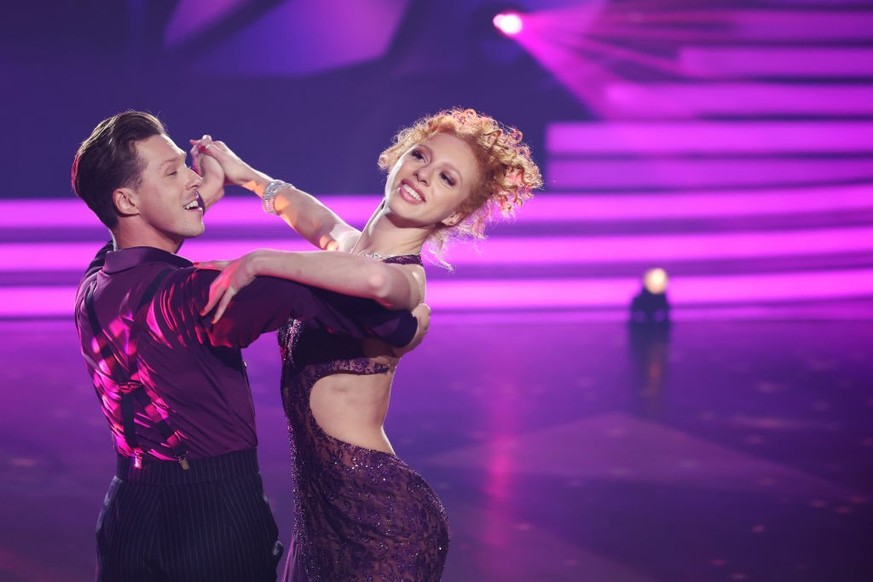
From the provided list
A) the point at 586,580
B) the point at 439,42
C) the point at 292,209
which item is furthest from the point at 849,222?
the point at 292,209

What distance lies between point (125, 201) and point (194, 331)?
333 mm

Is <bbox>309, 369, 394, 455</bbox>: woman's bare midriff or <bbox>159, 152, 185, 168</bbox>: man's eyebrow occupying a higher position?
<bbox>159, 152, 185, 168</bbox>: man's eyebrow

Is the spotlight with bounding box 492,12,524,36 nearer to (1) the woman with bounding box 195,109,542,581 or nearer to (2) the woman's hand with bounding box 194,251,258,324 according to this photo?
(1) the woman with bounding box 195,109,542,581

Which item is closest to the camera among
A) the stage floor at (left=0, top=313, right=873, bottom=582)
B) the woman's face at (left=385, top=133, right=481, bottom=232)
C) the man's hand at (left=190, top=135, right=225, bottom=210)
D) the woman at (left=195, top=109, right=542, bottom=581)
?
the woman at (left=195, top=109, right=542, bottom=581)

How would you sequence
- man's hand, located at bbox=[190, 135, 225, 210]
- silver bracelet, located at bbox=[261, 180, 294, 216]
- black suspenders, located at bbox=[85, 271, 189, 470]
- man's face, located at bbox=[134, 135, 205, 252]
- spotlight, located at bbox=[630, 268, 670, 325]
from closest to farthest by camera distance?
black suspenders, located at bbox=[85, 271, 189, 470] → man's face, located at bbox=[134, 135, 205, 252] → man's hand, located at bbox=[190, 135, 225, 210] → silver bracelet, located at bbox=[261, 180, 294, 216] → spotlight, located at bbox=[630, 268, 670, 325]

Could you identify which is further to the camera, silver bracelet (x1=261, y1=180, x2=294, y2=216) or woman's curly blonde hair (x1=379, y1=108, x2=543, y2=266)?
silver bracelet (x1=261, y1=180, x2=294, y2=216)

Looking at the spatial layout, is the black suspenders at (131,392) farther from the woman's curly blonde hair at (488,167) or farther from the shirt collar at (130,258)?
the woman's curly blonde hair at (488,167)

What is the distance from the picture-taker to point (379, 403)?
211cm

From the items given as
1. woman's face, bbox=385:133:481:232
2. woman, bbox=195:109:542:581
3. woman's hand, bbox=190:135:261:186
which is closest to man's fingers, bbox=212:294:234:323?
woman, bbox=195:109:542:581

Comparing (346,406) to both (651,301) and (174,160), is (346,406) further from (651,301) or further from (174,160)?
(651,301)

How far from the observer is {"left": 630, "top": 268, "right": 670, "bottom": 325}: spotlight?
8.43 m

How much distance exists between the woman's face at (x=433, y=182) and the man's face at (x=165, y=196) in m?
0.47

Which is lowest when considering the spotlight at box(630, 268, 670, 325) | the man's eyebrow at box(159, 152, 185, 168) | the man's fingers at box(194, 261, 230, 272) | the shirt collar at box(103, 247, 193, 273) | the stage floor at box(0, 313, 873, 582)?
the stage floor at box(0, 313, 873, 582)

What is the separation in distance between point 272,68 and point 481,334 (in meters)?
3.11
